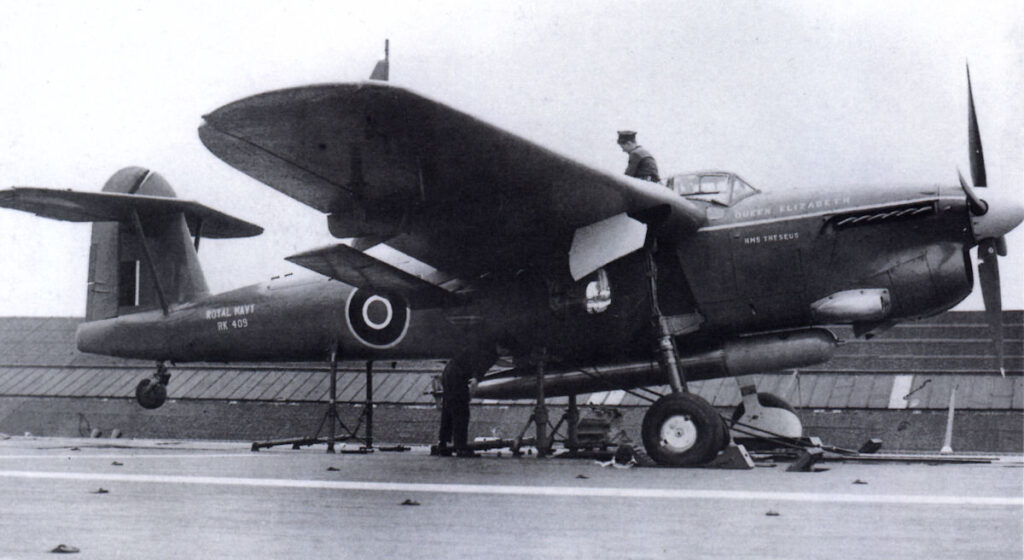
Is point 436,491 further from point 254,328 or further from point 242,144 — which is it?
point 254,328

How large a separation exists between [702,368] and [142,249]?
8405 mm

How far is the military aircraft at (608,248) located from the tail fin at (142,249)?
2505 mm

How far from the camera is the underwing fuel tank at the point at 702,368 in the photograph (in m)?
8.97

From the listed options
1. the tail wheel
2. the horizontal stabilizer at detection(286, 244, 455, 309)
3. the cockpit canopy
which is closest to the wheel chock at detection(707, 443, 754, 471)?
the cockpit canopy

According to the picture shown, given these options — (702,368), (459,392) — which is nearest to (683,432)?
(702,368)

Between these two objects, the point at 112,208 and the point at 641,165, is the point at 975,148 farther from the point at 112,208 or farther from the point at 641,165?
the point at 112,208

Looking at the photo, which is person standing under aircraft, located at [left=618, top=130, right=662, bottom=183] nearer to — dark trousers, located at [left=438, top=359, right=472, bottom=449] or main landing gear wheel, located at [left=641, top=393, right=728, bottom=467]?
main landing gear wheel, located at [left=641, top=393, right=728, bottom=467]

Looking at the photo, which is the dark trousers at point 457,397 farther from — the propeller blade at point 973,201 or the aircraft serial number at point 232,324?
the propeller blade at point 973,201

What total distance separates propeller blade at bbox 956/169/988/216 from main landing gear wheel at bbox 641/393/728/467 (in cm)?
295

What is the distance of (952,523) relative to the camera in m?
4.25

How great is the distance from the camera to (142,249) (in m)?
13.4

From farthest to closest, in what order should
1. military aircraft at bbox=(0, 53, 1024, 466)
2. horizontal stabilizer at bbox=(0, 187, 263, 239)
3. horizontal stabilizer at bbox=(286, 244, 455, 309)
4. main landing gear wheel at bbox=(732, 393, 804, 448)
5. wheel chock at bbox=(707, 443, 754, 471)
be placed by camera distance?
horizontal stabilizer at bbox=(0, 187, 263, 239) → main landing gear wheel at bbox=(732, 393, 804, 448) → horizontal stabilizer at bbox=(286, 244, 455, 309) → wheel chock at bbox=(707, 443, 754, 471) → military aircraft at bbox=(0, 53, 1024, 466)

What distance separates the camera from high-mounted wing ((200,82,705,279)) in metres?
6.93

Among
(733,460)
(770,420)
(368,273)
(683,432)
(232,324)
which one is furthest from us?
(232,324)
